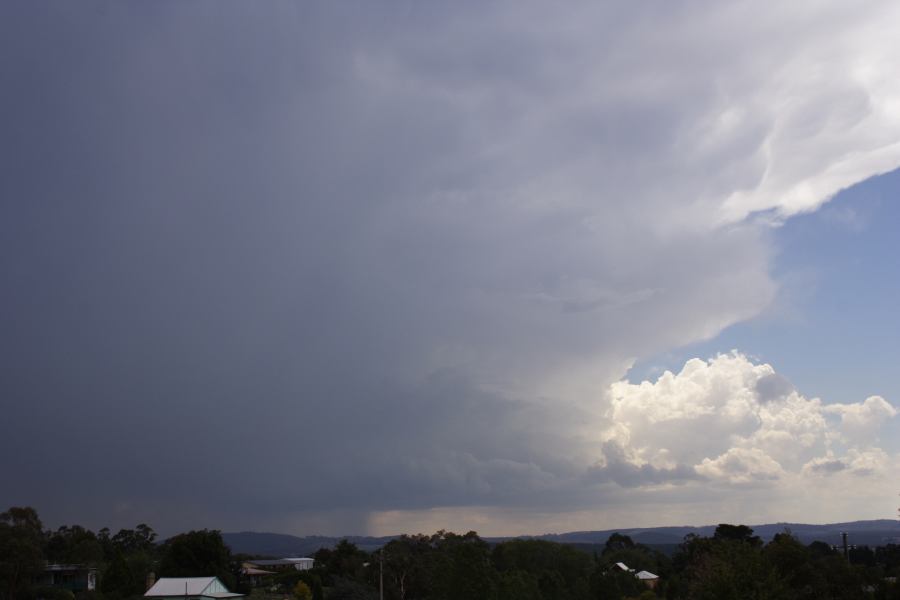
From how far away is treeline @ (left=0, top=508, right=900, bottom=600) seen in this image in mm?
47062

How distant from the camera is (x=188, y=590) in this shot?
76250 millimetres

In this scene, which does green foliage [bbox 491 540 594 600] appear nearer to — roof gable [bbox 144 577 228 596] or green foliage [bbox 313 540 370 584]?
green foliage [bbox 313 540 370 584]

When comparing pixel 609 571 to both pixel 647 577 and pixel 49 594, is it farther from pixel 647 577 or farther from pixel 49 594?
pixel 49 594

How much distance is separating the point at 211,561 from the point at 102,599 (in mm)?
22348

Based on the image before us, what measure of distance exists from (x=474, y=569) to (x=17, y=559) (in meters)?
56.0

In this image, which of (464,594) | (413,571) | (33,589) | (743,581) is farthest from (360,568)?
(743,581)

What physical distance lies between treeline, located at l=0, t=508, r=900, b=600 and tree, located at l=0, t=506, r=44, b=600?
4.3 inches

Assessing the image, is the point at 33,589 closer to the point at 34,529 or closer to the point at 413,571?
the point at 34,529

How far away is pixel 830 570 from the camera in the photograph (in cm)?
4984

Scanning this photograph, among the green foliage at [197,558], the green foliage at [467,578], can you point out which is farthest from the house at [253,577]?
the green foliage at [467,578]

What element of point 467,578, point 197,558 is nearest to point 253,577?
point 197,558

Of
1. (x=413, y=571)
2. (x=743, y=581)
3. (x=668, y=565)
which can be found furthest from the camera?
(x=668, y=565)

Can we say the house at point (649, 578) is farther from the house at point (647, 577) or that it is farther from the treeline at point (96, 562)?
the treeline at point (96, 562)

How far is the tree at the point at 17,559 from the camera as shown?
82062mm
